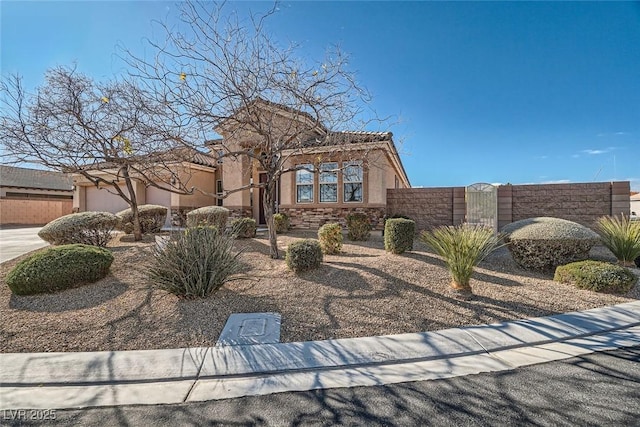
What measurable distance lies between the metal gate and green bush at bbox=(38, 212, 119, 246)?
13.1m

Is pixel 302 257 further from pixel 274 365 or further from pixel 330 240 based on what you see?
pixel 274 365

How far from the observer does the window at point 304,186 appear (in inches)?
541

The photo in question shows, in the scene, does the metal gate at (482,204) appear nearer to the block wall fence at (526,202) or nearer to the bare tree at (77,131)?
the block wall fence at (526,202)

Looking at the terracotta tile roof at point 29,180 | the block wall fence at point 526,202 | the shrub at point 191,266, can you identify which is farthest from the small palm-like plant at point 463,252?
the terracotta tile roof at point 29,180

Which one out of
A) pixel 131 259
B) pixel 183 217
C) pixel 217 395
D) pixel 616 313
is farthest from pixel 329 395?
pixel 183 217

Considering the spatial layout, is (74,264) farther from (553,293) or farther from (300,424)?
(553,293)

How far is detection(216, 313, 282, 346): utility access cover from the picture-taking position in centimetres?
387

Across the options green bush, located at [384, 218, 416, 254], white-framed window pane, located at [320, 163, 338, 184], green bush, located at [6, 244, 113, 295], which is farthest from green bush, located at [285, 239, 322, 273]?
white-framed window pane, located at [320, 163, 338, 184]

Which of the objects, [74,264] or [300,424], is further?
[74,264]

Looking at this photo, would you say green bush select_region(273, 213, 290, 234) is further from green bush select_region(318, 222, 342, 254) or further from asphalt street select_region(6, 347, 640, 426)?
asphalt street select_region(6, 347, 640, 426)

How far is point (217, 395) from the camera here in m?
2.81

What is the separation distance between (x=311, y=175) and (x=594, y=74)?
36.6ft

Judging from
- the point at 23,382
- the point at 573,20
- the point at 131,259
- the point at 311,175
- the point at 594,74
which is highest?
the point at 573,20

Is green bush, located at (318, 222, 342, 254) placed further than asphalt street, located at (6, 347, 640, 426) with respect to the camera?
Yes
